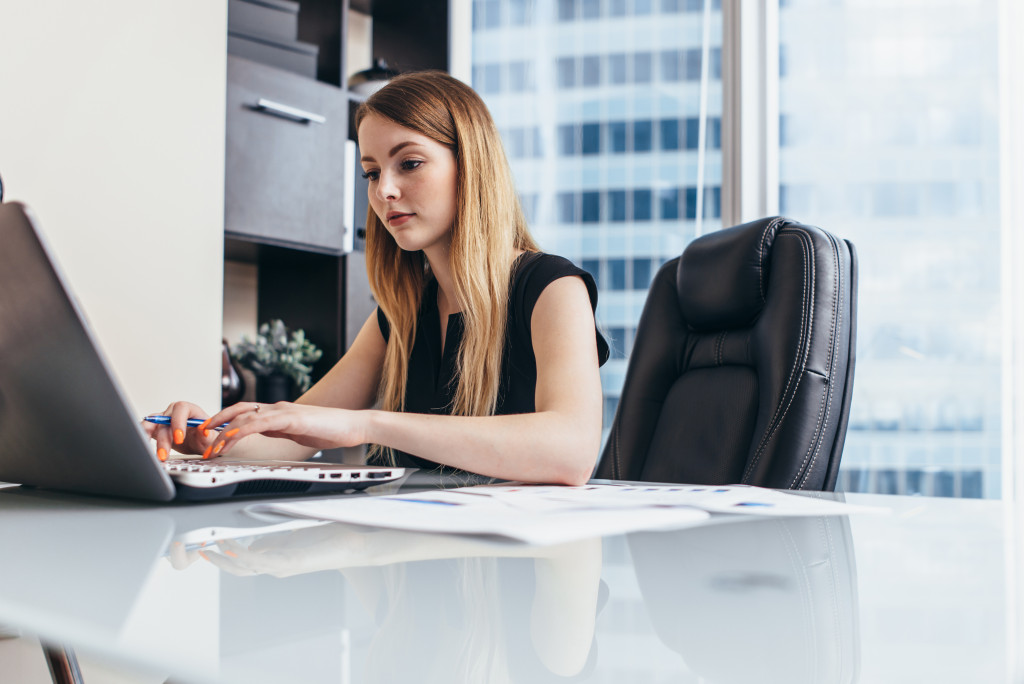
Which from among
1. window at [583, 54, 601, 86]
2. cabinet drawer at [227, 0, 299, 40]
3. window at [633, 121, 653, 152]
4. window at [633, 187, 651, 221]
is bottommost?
window at [633, 187, 651, 221]

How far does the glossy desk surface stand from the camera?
281mm

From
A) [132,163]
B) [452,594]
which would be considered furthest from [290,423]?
[132,163]

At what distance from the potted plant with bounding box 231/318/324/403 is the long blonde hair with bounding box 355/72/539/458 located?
0.90 metres

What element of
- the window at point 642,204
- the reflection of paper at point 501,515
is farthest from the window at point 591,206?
the reflection of paper at point 501,515

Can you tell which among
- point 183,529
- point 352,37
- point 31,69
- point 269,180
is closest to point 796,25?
point 352,37

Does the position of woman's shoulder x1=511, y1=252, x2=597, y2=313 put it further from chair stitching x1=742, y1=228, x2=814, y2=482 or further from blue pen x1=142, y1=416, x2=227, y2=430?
blue pen x1=142, y1=416, x2=227, y2=430

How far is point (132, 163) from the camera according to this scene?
1911 mm

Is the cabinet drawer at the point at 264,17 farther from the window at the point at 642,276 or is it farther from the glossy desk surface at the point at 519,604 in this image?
the glossy desk surface at the point at 519,604

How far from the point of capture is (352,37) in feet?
9.78

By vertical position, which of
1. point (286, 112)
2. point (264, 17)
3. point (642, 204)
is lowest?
point (642, 204)

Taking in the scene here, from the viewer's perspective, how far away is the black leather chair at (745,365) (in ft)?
3.90

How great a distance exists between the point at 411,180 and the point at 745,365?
64 centimetres

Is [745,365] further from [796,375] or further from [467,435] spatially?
[467,435]

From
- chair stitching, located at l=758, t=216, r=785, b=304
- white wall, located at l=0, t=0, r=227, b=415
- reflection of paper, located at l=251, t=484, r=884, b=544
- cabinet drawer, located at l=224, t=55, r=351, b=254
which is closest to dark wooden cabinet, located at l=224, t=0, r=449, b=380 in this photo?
cabinet drawer, located at l=224, t=55, r=351, b=254
